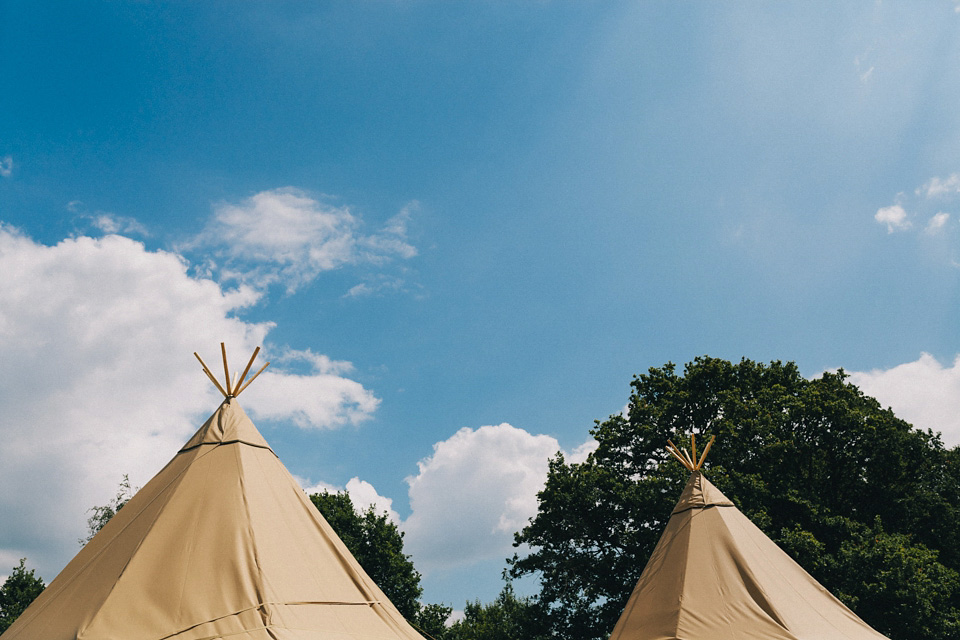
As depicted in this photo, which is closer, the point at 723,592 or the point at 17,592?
the point at 723,592

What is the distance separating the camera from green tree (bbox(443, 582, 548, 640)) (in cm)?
2184

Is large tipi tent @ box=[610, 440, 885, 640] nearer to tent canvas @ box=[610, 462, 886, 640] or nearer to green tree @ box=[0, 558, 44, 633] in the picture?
tent canvas @ box=[610, 462, 886, 640]

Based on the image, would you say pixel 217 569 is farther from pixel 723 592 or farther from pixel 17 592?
pixel 17 592

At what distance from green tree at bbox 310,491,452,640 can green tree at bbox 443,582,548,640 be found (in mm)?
3288

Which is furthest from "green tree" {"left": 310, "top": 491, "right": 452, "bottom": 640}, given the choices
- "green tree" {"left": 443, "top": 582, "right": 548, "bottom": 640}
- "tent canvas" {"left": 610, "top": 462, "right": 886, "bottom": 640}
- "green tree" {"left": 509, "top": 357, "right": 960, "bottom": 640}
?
"tent canvas" {"left": 610, "top": 462, "right": 886, "bottom": 640}

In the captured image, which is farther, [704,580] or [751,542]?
[751,542]

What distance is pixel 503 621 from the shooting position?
41469 millimetres

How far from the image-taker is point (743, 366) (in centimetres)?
2388

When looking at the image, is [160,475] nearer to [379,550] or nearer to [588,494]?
[588,494]

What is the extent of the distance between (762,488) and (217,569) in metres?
17.0

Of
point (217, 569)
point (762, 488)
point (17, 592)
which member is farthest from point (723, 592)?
point (17, 592)

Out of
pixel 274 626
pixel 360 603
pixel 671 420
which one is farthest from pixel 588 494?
pixel 274 626

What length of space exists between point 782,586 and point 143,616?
8968 millimetres

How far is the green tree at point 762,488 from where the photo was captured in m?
20.3
